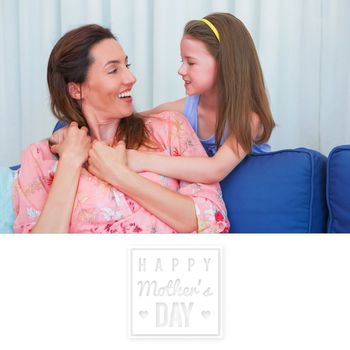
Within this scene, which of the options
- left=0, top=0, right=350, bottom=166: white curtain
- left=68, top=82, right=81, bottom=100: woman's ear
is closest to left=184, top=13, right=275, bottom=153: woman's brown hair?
left=68, top=82, right=81, bottom=100: woman's ear

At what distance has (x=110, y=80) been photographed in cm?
185

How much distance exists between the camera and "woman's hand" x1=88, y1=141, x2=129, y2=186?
5.64ft

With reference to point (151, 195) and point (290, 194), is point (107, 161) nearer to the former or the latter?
point (151, 195)

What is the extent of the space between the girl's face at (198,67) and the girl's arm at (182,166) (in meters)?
0.27

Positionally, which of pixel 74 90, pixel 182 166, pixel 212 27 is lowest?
pixel 182 166

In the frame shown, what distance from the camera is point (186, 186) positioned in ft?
5.89

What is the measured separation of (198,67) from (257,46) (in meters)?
0.81

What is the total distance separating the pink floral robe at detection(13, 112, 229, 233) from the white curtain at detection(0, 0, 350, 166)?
86 centimetres
